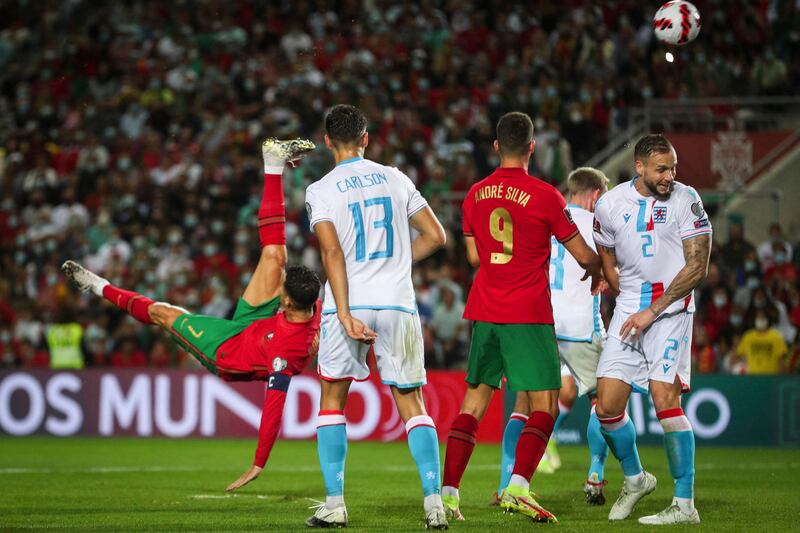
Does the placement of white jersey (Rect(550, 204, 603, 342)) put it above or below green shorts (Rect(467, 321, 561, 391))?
above

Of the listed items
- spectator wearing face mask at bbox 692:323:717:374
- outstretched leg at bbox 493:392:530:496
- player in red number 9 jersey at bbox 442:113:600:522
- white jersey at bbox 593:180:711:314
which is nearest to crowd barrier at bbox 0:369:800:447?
spectator wearing face mask at bbox 692:323:717:374

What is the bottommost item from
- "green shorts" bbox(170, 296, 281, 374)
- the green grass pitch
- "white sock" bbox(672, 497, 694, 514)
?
the green grass pitch

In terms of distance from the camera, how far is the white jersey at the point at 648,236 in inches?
319

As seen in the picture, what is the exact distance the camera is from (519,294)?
7.89 m

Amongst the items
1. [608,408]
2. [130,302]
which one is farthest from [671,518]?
[130,302]

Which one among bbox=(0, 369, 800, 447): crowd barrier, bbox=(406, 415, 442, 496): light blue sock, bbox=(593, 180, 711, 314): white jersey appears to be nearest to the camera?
bbox=(406, 415, 442, 496): light blue sock

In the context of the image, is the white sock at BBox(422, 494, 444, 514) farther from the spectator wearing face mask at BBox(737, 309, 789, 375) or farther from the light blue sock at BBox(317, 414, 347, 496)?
the spectator wearing face mask at BBox(737, 309, 789, 375)

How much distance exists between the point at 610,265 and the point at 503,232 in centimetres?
89

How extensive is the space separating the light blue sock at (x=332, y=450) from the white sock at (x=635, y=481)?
2032 mm

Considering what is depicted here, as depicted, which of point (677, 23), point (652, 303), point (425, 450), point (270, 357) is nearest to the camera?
point (425, 450)

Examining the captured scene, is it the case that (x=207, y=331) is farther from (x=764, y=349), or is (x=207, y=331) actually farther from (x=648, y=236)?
(x=764, y=349)

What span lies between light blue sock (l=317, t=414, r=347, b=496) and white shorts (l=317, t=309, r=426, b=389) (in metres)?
0.29

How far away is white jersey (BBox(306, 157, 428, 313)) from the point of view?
776 centimetres

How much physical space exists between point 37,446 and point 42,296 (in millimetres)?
5254
